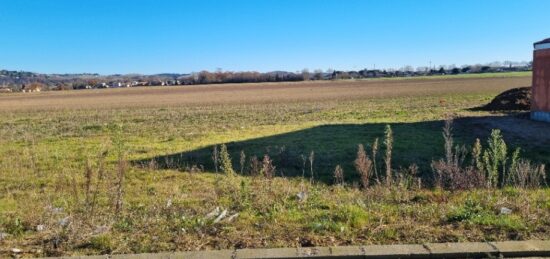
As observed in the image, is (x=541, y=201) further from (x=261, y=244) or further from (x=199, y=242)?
(x=199, y=242)

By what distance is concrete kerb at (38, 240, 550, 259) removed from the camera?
4176 millimetres

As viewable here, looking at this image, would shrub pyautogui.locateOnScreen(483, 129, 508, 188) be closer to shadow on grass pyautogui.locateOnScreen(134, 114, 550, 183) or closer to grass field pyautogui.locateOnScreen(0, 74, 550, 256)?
grass field pyautogui.locateOnScreen(0, 74, 550, 256)

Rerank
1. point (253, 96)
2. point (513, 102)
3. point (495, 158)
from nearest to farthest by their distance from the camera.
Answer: point (495, 158) < point (513, 102) < point (253, 96)

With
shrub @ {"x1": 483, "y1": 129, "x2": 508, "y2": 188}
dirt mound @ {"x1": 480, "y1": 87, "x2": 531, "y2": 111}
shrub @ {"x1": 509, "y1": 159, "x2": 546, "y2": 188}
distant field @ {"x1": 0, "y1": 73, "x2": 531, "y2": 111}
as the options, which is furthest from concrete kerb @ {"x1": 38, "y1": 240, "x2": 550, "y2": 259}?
distant field @ {"x1": 0, "y1": 73, "x2": 531, "y2": 111}

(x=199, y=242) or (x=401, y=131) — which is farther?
(x=401, y=131)

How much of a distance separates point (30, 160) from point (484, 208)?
11.3m

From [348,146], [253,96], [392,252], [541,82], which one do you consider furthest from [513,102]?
[253,96]

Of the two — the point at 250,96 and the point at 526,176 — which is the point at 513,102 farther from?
the point at 250,96

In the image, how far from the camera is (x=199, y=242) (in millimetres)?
4684

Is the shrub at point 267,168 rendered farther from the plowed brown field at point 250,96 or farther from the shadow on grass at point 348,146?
the plowed brown field at point 250,96

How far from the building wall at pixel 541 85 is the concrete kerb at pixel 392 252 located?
1526 centimetres

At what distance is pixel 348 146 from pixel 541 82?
29.9 ft

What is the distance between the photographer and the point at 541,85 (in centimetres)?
1800

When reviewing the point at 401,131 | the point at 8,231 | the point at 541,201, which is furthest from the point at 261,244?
the point at 401,131
